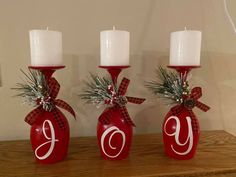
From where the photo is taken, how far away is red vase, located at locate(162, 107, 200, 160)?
64 cm

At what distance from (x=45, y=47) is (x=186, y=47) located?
1.24 ft

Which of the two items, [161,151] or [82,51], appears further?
[82,51]

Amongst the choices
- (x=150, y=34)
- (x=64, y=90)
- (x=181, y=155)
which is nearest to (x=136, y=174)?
(x=181, y=155)

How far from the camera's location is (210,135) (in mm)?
870

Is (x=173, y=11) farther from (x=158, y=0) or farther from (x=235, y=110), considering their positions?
(x=235, y=110)

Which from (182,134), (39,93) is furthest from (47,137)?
(182,134)

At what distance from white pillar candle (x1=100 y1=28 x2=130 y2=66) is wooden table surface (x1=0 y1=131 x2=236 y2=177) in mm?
274

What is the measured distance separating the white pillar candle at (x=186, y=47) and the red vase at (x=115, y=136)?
9.0 inches

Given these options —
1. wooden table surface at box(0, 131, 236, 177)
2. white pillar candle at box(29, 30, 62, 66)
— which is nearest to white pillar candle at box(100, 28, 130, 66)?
white pillar candle at box(29, 30, 62, 66)

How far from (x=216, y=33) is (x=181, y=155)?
54 cm

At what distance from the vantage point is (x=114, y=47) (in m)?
0.61

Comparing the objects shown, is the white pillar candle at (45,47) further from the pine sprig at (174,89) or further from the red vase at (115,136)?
the pine sprig at (174,89)

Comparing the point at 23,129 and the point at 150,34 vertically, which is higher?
the point at 150,34

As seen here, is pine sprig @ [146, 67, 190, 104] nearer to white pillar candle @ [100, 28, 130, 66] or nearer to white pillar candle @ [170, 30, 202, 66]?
white pillar candle @ [170, 30, 202, 66]
